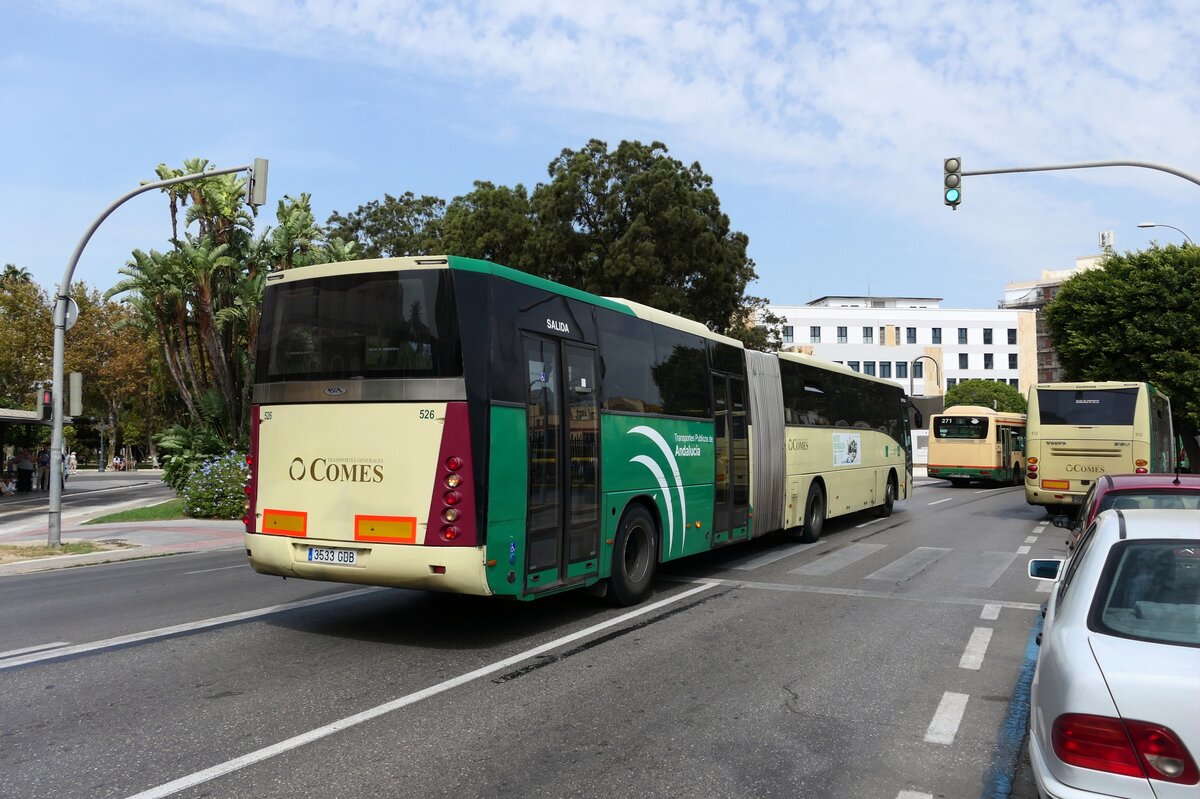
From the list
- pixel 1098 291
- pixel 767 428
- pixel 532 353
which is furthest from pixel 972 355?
pixel 532 353

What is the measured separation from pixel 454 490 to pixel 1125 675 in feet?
16.1

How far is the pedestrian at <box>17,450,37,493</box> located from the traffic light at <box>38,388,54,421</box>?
22394 mm

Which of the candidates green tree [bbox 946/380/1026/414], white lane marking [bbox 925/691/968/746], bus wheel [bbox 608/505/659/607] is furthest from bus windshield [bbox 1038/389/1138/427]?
green tree [bbox 946/380/1026/414]

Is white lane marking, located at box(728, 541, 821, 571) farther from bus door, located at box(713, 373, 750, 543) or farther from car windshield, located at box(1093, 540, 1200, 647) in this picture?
car windshield, located at box(1093, 540, 1200, 647)

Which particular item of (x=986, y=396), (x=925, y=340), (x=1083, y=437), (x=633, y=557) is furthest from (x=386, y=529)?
(x=925, y=340)

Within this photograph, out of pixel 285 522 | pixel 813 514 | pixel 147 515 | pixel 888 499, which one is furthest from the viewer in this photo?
pixel 147 515

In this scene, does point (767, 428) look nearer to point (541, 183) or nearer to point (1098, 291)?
point (1098, 291)

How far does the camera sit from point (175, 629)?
814cm

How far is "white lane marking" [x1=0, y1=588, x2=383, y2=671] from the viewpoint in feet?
23.5

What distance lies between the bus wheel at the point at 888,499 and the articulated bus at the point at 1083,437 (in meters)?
2.78

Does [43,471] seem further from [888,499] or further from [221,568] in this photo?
[888,499]

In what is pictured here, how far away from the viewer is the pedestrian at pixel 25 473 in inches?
1378

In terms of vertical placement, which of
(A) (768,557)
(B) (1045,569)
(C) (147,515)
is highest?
(B) (1045,569)

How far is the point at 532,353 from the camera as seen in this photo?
784 centimetres
